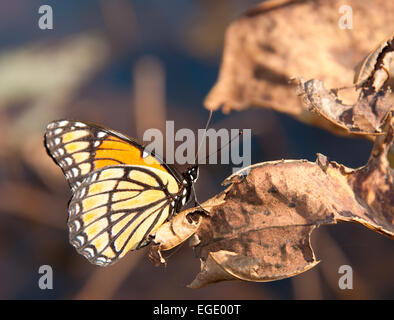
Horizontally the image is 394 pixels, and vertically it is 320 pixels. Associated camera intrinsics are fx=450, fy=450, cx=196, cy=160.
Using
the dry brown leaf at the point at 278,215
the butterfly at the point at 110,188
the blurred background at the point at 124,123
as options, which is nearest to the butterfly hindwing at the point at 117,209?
the butterfly at the point at 110,188

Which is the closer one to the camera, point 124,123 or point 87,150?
point 87,150

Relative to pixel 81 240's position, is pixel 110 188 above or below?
above

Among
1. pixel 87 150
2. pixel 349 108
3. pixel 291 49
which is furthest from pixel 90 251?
pixel 291 49

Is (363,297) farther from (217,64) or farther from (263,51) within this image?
(217,64)

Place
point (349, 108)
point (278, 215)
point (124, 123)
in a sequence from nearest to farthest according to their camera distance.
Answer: point (278, 215) < point (349, 108) < point (124, 123)

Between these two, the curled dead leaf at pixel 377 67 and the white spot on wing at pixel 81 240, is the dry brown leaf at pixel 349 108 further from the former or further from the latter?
the white spot on wing at pixel 81 240

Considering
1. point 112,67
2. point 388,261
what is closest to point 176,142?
point 112,67

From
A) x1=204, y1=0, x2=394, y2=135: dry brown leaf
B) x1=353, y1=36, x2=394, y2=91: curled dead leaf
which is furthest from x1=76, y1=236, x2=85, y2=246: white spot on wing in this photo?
x1=353, y1=36, x2=394, y2=91: curled dead leaf

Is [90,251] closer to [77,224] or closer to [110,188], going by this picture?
[77,224]
